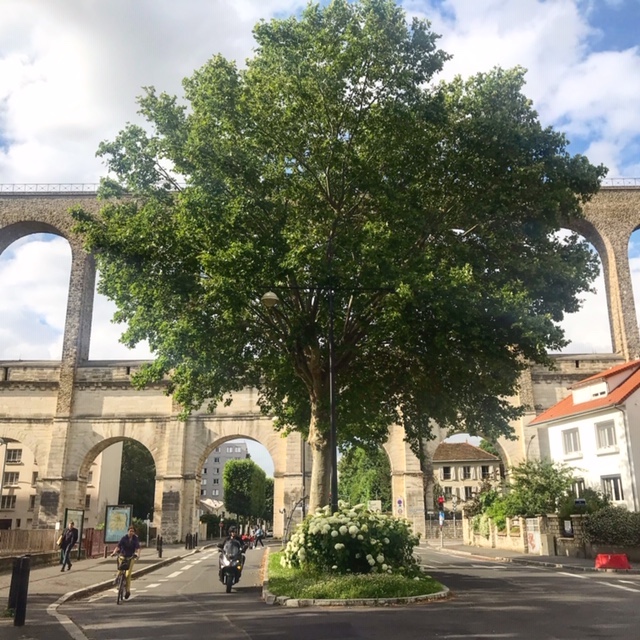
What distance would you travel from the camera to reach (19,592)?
36.0 feet

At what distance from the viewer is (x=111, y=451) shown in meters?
63.9

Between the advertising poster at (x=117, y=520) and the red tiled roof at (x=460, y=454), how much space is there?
6010 centimetres

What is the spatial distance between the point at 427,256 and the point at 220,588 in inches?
414

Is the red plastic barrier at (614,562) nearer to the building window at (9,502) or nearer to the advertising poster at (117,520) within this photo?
the advertising poster at (117,520)

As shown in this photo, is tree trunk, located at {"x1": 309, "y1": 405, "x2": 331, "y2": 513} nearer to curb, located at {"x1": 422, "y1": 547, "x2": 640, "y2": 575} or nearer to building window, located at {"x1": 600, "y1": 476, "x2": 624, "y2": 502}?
curb, located at {"x1": 422, "y1": 547, "x2": 640, "y2": 575}

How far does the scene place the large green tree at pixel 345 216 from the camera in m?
17.8

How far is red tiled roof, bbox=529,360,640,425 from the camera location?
31.5 metres

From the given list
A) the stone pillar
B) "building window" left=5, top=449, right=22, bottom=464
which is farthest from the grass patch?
"building window" left=5, top=449, right=22, bottom=464

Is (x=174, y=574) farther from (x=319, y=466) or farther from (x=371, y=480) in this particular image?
(x=371, y=480)

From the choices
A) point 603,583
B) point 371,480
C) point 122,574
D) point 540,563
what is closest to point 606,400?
point 540,563

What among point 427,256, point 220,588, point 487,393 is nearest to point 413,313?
point 427,256

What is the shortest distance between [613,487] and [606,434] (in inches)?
102

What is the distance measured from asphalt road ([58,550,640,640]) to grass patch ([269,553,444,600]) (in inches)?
22.7

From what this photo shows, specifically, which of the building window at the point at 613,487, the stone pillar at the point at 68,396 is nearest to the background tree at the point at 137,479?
the stone pillar at the point at 68,396
